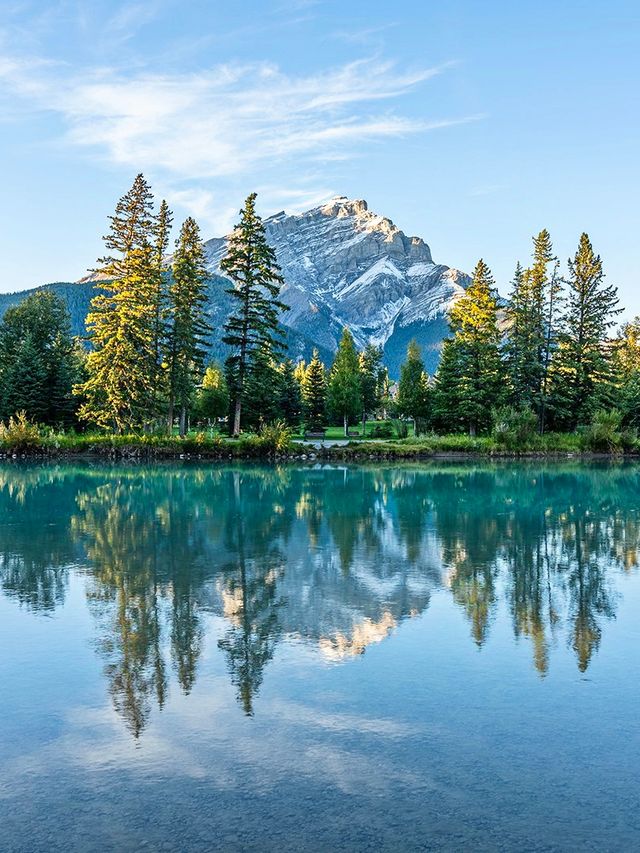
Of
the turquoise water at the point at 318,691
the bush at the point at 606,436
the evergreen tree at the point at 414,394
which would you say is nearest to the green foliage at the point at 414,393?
the evergreen tree at the point at 414,394

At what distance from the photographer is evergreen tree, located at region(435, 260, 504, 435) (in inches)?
2484

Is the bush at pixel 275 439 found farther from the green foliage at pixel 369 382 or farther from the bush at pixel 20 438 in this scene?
the green foliage at pixel 369 382

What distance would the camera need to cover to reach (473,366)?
64125 millimetres

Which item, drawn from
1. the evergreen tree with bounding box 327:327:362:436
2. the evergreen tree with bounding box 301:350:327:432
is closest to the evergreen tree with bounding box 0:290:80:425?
the evergreen tree with bounding box 301:350:327:432

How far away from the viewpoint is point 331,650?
10.8 metres

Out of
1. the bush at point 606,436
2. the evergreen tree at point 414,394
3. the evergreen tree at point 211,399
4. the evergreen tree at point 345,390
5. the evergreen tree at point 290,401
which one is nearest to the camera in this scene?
the bush at point 606,436

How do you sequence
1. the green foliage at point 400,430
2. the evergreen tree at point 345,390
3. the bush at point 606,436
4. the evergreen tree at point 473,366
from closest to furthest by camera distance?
the bush at point 606,436 < the evergreen tree at point 473,366 < the green foliage at point 400,430 < the evergreen tree at point 345,390

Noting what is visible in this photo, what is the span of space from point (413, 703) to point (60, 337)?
230ft

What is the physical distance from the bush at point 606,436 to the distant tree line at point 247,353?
4.01 meters

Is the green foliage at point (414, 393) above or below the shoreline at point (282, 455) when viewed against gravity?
above

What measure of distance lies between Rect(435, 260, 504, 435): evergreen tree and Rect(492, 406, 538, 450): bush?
3.61 metres

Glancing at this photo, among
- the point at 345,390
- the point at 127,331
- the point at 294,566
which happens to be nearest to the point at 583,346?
the point at 345,390

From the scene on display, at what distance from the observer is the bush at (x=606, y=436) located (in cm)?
5888

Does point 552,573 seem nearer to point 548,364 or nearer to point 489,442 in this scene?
point 489,442
